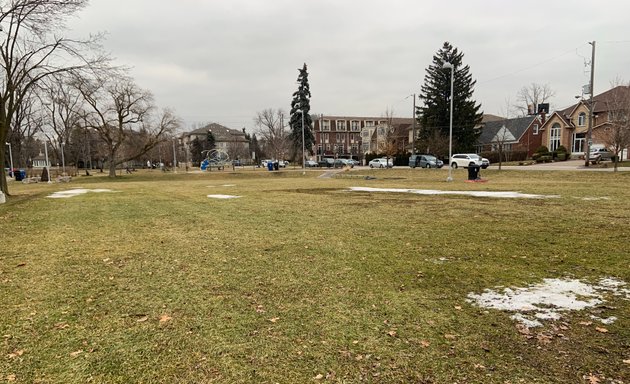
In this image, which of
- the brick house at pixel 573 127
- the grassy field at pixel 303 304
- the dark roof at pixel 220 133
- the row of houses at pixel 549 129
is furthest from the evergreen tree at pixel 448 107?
the dark roof at pixel 220 133

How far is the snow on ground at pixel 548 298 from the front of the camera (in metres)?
3.91

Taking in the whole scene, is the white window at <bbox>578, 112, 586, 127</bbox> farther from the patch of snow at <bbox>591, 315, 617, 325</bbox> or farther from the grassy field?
the patch of snow at <bbox>591, 315, 617, 325</bbox>

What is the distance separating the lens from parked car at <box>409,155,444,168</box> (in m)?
41.9

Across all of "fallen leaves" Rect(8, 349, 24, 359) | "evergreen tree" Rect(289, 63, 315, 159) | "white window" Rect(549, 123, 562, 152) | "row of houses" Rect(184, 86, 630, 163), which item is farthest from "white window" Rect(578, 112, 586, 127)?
"fallen leaves" Rect(8, 349, 24, 359)

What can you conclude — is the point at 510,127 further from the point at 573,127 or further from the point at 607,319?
the point at 607,319

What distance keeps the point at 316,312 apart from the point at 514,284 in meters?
2.58

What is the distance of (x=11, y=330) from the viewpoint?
365 centimetres

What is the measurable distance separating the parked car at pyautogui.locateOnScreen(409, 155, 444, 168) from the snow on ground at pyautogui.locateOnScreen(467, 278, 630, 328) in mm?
38332

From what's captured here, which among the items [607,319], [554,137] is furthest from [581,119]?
[607,319]

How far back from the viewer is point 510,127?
206 ft

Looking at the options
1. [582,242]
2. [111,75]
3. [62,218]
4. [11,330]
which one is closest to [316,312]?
[11,330]

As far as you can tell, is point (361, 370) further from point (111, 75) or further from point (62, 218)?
point (111, 75)

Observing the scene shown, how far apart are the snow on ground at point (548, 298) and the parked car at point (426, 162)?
3833 centimetres

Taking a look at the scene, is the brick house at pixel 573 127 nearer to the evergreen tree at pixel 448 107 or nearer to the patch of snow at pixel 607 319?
the evergreen tree at pixel 448 107
